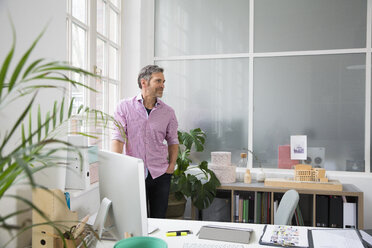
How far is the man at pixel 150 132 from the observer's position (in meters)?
2.73

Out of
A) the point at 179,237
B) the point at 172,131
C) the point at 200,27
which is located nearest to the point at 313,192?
the point at 172,131

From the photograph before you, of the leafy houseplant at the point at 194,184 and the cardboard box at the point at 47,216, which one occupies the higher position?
the cardboard box at the point at 47,216

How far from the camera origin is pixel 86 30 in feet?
9.79

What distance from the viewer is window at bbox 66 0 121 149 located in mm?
2787

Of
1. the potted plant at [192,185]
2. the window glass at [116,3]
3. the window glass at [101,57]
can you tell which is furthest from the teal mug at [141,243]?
the window glass at [116,3]

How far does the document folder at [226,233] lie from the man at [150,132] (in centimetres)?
118

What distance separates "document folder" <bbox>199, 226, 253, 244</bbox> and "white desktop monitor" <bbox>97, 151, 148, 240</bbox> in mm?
→ 519

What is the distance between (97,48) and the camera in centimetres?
327

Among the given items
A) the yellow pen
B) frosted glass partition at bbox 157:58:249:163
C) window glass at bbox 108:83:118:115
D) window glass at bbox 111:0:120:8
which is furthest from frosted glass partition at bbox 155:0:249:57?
the yellow pen

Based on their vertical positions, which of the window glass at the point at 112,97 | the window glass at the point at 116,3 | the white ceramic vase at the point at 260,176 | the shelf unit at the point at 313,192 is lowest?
the shelf unit at the point at 313,192

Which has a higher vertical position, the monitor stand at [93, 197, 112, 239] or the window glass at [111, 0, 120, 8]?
→ the window glass at [111, 0, 120, 8]

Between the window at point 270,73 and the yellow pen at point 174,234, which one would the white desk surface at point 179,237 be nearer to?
the yellow pen at point 174,234

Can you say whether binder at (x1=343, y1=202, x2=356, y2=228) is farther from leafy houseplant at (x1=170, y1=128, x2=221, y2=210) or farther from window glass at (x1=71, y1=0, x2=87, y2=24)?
window glass at (x1=71, y1=0, x2=87, y2=24)

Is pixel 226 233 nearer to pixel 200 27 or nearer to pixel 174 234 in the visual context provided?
pixel 174 234
